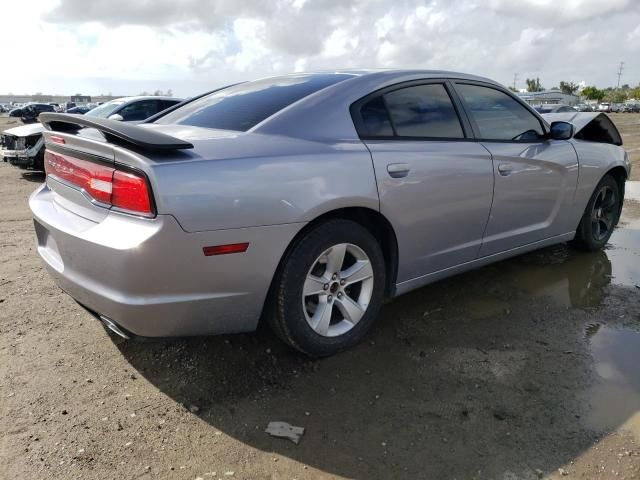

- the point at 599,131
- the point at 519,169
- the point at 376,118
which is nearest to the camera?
the point at 376,118

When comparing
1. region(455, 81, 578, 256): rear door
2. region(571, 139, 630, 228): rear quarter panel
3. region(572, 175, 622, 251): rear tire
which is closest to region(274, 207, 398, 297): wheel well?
region(455, 81, 578, 256): rear door

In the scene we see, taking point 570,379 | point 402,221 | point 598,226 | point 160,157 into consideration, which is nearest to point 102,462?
point 160,157

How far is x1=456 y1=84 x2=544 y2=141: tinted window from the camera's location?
3684 mm

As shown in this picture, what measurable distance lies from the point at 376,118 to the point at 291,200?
895mm

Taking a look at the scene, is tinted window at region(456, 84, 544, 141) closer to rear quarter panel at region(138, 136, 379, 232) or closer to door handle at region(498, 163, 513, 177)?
door handle at region(498, 163, 513, 177)

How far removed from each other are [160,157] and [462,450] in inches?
72.3

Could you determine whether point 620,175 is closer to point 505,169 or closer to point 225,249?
point 505,169

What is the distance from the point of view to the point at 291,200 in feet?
8.36

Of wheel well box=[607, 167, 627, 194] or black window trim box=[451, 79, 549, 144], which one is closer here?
black window trim box=[451, 79, 549, 144]

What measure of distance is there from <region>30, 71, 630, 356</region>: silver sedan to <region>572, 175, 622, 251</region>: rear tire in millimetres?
968

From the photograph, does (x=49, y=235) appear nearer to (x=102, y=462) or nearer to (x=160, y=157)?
(x=160, y=157)

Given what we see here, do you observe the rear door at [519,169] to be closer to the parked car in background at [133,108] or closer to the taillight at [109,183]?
the taillight at [109,183]

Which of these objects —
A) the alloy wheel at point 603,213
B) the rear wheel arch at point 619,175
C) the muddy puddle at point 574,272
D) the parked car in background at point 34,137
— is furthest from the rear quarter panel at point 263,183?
the parked car in background at point 34,137

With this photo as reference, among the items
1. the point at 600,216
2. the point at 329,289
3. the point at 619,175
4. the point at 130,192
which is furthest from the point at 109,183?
the point at 619,175
